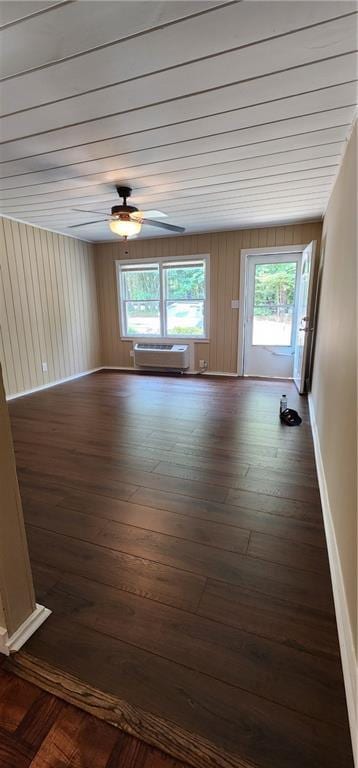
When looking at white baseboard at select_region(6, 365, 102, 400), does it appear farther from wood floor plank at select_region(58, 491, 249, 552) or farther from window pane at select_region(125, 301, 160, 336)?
wood floor plank at select_region(58, 491, 249, 552)

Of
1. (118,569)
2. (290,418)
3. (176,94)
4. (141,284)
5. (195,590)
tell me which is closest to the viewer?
(195,590)

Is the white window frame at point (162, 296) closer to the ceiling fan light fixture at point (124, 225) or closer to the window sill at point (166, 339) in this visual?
the window sill at point (166, 339)

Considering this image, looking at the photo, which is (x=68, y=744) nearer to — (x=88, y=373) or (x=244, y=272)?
(x=244, y=272)

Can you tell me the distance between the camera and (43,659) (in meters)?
1.17

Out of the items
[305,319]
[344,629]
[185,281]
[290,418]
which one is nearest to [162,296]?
[185,281]

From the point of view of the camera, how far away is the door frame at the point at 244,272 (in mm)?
4801

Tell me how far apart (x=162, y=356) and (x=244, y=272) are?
192cm

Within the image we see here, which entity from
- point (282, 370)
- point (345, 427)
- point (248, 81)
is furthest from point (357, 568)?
point (282, 370)

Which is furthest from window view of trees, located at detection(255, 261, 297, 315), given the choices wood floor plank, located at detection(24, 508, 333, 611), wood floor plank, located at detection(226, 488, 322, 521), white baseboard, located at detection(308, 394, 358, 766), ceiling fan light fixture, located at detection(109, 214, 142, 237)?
wood floor plank, located at detection(24, 508, 333, 611)

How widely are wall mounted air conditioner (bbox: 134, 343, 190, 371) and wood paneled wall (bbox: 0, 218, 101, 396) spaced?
1.01 m

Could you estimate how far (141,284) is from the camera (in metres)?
5.89

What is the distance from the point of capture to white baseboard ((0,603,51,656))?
1180mm

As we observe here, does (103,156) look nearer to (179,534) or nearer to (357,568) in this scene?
(179,534)

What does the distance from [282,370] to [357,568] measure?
449cm
